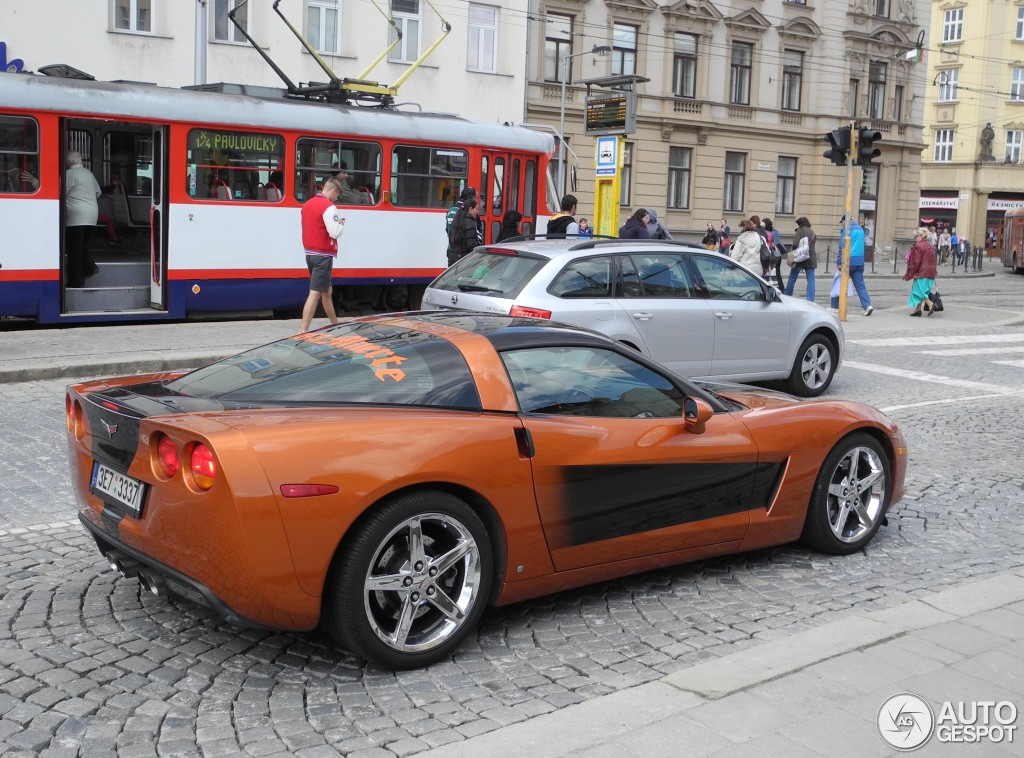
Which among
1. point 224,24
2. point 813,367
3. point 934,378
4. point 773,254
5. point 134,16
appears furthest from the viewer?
point 224,24

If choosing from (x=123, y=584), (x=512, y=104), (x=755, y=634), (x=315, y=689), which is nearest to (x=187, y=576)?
(x=315, y=689)

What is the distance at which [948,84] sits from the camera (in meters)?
67.8

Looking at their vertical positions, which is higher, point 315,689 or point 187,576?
point 187,576

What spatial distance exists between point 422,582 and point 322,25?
29047mm

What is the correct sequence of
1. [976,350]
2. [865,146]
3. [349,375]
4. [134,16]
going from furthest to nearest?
1. [134,16]
2. [865,146]
3. [976,350]
4. [349,375]

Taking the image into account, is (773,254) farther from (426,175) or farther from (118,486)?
(118,486)

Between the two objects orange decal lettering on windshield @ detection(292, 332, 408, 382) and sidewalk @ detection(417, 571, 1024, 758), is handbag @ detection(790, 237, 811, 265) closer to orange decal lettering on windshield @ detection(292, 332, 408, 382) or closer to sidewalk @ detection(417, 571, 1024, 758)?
sidewalk @ detection(417, 571, 1024, 758)

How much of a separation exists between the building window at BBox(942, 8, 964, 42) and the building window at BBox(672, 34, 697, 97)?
32.9 m

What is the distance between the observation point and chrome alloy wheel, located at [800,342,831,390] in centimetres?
1178

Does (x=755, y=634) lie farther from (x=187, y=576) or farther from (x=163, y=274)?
(x=163, y=274)

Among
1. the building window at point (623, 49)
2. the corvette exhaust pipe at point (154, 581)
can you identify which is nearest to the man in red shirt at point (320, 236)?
the corvette exhaust pipe at point (154, 581)

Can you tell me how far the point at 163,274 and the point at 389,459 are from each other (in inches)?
436

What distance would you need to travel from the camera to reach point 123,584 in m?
5.26

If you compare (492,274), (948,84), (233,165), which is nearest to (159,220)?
(233,165)
